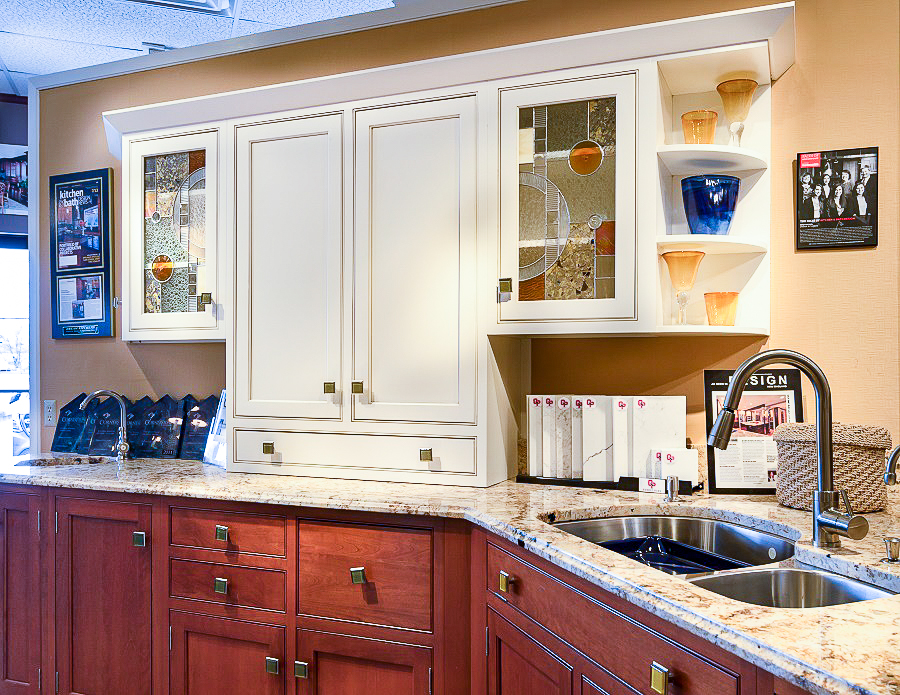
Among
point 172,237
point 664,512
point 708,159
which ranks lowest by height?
point 664,512

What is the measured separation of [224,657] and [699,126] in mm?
2249

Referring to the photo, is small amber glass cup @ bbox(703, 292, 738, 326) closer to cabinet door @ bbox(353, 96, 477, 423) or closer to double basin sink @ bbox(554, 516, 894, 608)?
double basin sink @ bbox(554, 516, 894, 608)

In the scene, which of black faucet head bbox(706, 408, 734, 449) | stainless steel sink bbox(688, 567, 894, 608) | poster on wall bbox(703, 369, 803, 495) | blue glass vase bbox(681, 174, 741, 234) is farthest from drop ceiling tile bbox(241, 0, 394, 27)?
stainless steel sink bbox(688, 567, 894, 608)

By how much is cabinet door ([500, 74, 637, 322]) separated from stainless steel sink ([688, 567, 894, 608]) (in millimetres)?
886

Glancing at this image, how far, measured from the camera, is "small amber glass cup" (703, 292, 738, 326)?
226 centimetres

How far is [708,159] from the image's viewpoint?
7.43 ft

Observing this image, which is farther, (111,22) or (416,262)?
(111,22)

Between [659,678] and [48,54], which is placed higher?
[48,54]

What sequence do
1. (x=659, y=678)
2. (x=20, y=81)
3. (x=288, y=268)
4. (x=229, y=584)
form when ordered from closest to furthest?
(x=659, y=678) → (x=229, y=584) → (x=288, y=268) → (x=20, y=81)

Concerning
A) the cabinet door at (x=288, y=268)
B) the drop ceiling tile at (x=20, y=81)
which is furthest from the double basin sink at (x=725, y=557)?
the drop ceiling tile at (x=20, y=81)

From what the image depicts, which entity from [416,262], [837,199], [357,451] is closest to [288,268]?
[416,262]

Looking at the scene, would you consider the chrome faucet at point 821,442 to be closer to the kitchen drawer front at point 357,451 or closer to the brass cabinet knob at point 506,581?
the brass cabinet knob at point 506,581

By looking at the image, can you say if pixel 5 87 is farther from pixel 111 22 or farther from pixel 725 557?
pixel 725 557

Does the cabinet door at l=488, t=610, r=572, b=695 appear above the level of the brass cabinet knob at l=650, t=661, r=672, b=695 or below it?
below
